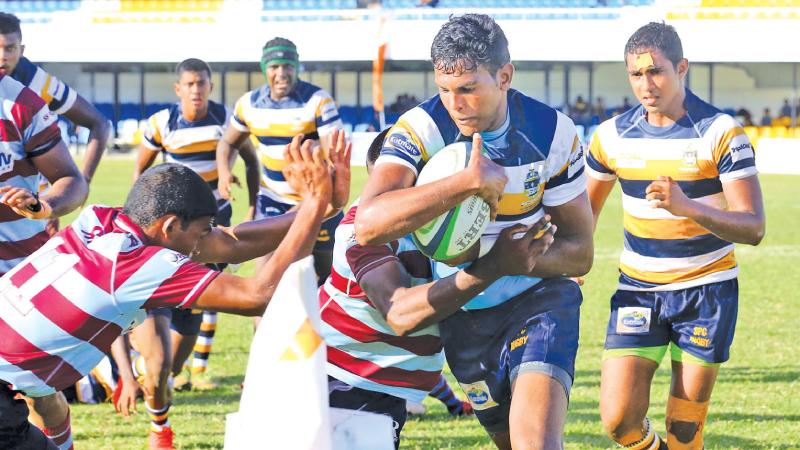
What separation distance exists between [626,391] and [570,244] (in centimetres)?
134

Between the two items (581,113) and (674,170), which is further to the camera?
(581,113)

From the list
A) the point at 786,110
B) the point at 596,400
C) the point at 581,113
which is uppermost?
the point at 596,400

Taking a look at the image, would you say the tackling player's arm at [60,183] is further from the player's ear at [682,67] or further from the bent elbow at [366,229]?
the player's ear at [682,67]

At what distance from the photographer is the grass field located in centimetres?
702

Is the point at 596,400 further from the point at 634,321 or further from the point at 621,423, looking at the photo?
the point at 621,423

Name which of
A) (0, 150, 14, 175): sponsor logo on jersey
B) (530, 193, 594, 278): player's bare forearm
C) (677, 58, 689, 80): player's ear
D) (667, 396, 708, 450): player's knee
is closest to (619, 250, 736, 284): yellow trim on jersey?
(667, 396, 708, 450): player's knee

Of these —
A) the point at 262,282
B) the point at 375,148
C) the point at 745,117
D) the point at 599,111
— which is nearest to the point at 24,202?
the point at 262,282

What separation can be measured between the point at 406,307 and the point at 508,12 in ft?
121

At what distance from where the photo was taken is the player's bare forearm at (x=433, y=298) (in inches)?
162

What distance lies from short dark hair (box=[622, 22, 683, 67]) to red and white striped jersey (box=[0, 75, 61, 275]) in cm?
294

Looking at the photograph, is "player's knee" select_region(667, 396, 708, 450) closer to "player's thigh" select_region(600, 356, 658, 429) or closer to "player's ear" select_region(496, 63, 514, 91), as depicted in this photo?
"player's thigh" select_region(600, 356, 658, 429)

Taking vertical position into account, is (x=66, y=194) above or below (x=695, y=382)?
above

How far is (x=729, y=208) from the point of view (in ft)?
18.1

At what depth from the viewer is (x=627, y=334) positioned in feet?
18.8
